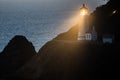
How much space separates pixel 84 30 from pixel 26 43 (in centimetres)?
3497

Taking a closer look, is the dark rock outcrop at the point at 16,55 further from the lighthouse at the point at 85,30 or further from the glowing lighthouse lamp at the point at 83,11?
the glowing lighthouse lamp at the point at 83,11

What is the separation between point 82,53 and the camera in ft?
176

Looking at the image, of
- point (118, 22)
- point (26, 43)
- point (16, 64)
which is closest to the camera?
point (118, 22)

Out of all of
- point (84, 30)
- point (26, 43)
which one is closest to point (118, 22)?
point (84, 30)

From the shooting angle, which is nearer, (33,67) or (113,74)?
(113,74)

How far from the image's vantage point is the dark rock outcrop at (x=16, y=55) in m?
81.3

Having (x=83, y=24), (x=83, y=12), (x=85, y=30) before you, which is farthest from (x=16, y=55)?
(x=83, y=12)

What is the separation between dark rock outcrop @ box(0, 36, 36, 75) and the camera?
267ft

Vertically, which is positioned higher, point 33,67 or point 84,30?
point 84,30

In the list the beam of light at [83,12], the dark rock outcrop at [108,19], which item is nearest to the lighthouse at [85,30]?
the beam of light at [83,12]

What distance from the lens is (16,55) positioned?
85.8 meters

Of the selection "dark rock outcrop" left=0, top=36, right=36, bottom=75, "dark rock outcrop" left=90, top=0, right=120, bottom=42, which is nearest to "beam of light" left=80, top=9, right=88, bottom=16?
"dark rock outcrop" left=90, top=0, right=120, bottom=42

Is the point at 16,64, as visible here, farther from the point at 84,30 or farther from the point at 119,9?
the point at 84,30

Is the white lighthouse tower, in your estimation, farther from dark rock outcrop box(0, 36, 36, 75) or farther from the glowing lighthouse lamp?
dark rock outcrop box(0, 36, 36, 75)
